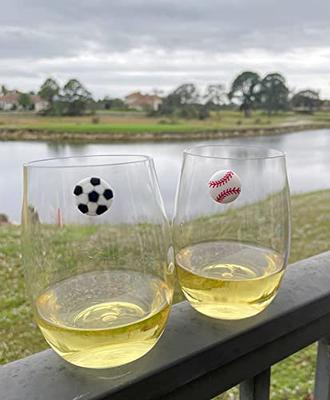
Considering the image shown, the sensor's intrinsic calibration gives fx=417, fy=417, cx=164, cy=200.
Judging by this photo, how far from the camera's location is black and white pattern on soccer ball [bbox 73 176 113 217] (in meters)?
0.26

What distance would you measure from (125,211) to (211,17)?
26.4 inches

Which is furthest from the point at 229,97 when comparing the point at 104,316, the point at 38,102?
the point at 104,316

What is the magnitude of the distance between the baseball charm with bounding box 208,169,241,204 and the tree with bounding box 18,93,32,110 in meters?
0.42

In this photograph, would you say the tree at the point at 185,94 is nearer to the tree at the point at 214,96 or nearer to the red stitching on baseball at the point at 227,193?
the tree at the point at 214,96

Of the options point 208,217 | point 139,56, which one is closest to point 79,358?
point 208,217

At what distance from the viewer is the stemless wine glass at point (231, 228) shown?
33 centimetres

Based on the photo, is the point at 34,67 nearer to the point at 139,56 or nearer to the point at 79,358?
the point at 139,56

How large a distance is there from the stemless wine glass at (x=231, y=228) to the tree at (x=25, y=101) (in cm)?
38

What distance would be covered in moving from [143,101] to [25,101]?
8.9 inches

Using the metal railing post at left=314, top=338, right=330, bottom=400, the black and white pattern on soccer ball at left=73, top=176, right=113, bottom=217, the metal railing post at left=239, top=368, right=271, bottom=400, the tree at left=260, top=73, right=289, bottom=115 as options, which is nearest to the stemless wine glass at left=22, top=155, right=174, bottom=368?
the black and white pattern on soccer ball at left=73, top=176, right=113, bottom=217

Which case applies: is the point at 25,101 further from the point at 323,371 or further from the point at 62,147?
the point at 323,371

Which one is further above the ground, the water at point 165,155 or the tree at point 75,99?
the tree at point 75,99

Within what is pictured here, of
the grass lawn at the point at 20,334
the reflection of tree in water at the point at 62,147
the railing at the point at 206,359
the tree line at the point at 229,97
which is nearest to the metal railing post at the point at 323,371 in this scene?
the railing at the point at 206,359

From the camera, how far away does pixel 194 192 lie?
0.34 metres
